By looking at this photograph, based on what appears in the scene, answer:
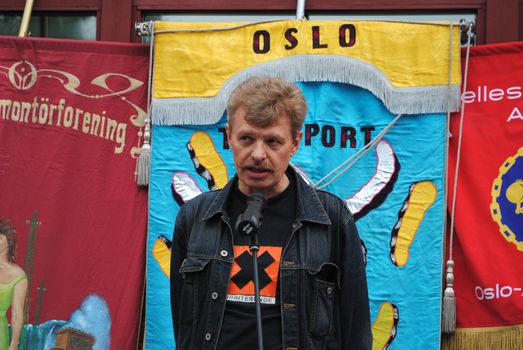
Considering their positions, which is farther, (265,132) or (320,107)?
(320,107)

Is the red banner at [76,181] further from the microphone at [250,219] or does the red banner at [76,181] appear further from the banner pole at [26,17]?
the microphone at [250,219]

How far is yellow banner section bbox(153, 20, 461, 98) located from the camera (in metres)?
3.75

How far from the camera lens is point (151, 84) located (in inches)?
156

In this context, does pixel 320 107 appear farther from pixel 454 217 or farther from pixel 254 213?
pixel 254 213

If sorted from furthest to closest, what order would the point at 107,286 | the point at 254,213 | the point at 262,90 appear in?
the point at 107,286
the point at 262,90
the point at 254,213

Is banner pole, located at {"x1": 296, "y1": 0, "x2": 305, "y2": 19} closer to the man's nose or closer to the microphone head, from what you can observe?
the man's nose

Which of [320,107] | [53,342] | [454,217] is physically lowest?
[53,342]

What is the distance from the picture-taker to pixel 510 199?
367 cm

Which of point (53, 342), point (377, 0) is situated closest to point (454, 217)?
point (377, 0)

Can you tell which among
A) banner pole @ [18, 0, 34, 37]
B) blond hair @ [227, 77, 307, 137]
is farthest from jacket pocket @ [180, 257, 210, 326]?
banner pole @ [18, 0, 34, 37]

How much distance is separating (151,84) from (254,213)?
2068mm

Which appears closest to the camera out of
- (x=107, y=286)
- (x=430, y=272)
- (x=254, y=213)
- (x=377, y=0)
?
(x=254, y=213)

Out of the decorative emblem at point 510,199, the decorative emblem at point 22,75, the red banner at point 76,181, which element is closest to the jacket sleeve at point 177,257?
the red banner at point 76,181

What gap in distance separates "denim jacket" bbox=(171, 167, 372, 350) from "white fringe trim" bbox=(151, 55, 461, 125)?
59.6 inches
